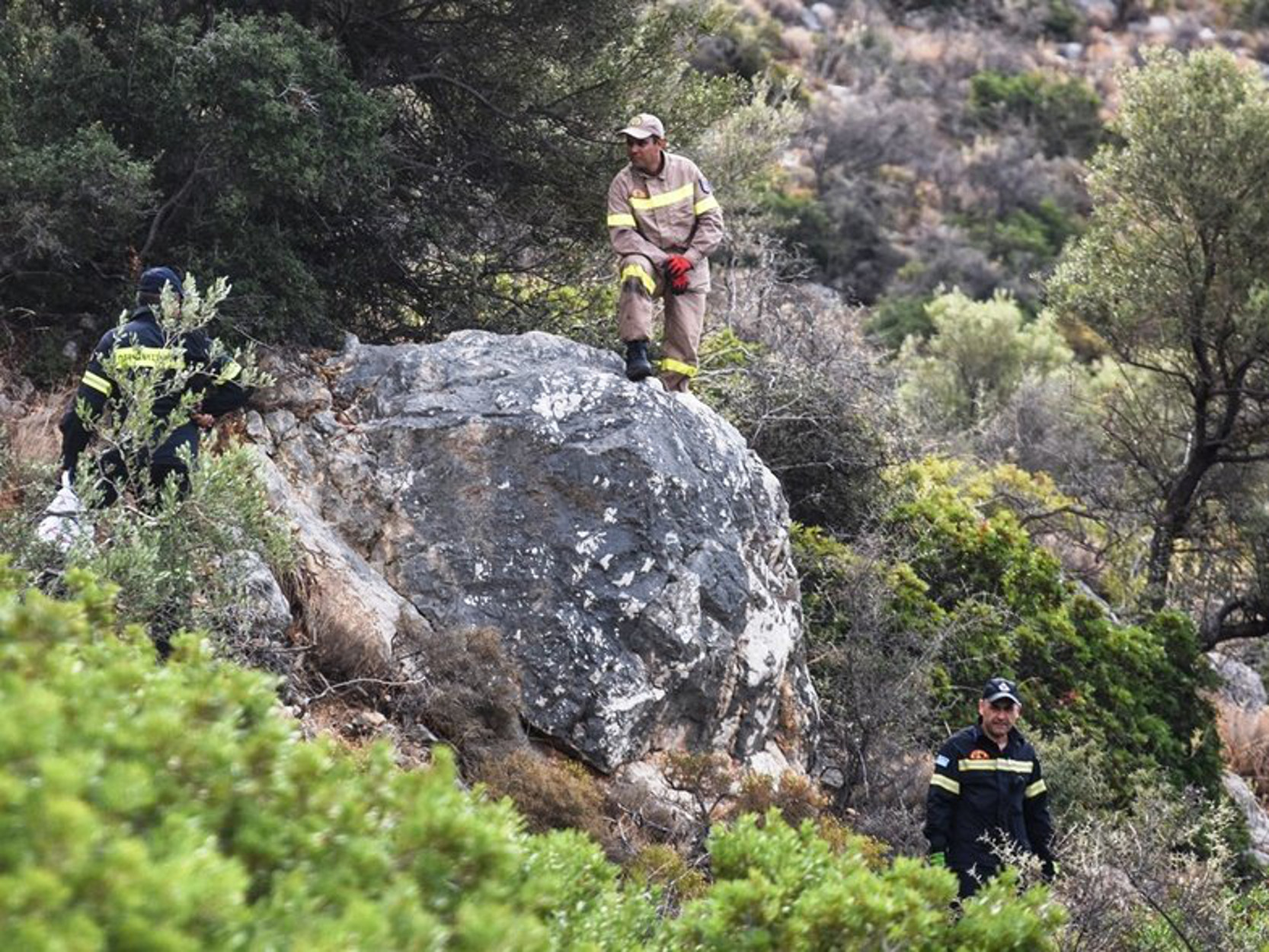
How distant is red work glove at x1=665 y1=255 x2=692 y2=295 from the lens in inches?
314

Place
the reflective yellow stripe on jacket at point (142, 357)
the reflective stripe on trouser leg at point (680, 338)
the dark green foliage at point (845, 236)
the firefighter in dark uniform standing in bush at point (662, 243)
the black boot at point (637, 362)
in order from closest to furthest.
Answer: the reflective yellow stripe on jacket at point (142, 357) < the black boot at point (637, 362) < the firefighter in dark uniform standing in bush at point (662, 243) < the reflective stripe on trouser leg at point (680, 338) < the dark green foliage at point (845, 236)

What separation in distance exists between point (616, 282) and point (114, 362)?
18.7ft

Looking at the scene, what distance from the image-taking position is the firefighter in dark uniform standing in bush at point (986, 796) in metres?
6.09

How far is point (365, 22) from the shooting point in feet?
30.8

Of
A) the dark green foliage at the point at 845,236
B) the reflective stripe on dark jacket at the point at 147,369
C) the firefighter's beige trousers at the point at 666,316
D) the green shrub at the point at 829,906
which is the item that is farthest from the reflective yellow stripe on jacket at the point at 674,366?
the dark green foliage at the point at 845,236

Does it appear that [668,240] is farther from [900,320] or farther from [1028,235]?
[1028,235]

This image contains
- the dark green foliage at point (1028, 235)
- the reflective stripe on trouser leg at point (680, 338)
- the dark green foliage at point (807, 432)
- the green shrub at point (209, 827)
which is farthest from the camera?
the dark green foliage at point (1028, 235)

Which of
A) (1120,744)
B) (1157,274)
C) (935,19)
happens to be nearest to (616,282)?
(1120,744)

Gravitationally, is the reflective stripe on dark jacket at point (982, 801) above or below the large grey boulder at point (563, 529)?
below

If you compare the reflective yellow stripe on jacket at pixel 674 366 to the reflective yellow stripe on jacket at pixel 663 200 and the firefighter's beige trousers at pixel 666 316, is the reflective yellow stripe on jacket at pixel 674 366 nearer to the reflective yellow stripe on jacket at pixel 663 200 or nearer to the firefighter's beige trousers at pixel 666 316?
the firefighter's beige trousers at pixel 666 316

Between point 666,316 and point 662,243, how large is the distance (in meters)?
0.43

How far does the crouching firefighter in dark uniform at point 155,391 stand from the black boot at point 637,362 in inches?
90.6

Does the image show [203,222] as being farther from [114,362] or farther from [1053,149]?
[1053,149]

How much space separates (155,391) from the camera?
602cm
